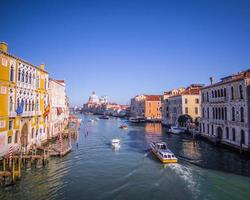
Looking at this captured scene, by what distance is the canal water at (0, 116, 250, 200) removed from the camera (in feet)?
50.6

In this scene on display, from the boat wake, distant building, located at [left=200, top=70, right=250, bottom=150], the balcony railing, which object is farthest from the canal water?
the balcony railing

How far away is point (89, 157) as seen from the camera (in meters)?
27.3

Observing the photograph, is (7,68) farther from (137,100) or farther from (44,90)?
(137,100)

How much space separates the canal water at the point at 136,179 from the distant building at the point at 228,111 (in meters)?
3.66

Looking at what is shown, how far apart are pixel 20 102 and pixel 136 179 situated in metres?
17.1

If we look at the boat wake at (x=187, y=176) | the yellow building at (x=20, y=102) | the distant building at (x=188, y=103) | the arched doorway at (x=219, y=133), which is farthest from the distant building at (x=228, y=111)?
the yellow building at (x=20, y=102)

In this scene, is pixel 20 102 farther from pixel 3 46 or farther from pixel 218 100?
pixel 218 100

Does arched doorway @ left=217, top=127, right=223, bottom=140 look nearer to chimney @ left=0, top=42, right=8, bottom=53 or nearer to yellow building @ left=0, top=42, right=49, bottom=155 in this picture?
yellow building @ left=0, top=42, right=49, bottom=155

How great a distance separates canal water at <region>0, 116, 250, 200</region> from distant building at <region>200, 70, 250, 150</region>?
3.66 meters

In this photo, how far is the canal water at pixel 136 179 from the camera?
15414 mm

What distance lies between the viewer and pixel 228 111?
3125cm

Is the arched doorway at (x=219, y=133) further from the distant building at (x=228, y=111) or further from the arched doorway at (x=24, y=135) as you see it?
the arched doorway at (x=24, y=135)

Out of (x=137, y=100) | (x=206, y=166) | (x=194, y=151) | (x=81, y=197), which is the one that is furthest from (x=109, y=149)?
(x=137, y=100)

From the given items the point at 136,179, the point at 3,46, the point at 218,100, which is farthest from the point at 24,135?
the point at 218,100
